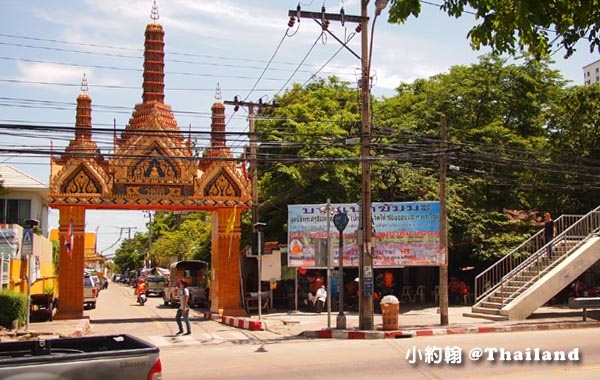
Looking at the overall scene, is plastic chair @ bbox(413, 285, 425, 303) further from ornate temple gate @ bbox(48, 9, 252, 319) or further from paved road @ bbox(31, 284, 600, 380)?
paved road @ bbox(31, 284, 600, 380)

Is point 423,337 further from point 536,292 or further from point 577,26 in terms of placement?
point 577,26

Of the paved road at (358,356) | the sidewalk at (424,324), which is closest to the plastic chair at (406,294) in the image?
the sidewalk at (424,324)

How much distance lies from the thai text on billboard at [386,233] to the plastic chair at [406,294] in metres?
5.32

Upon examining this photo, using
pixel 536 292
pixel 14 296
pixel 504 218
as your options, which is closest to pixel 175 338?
pixel 14 296

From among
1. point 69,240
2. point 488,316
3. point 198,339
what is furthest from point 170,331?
point 488,316

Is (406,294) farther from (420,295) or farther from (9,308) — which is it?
(9,308)

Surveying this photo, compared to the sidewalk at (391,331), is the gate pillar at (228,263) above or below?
above

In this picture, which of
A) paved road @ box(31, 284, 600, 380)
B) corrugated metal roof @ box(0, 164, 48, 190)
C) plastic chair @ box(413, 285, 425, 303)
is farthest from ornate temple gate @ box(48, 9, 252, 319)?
corrugated metal roof @ box(0, 164, 48, 190)

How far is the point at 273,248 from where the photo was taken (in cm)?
2762

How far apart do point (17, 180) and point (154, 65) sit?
17522 mm

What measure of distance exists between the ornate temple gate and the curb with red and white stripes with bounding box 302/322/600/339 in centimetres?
892

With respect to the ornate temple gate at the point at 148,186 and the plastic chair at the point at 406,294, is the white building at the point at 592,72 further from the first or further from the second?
the ornate temple gate at the point at 148,186

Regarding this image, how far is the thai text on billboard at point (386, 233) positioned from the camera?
2545cm

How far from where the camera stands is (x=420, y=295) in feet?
101
